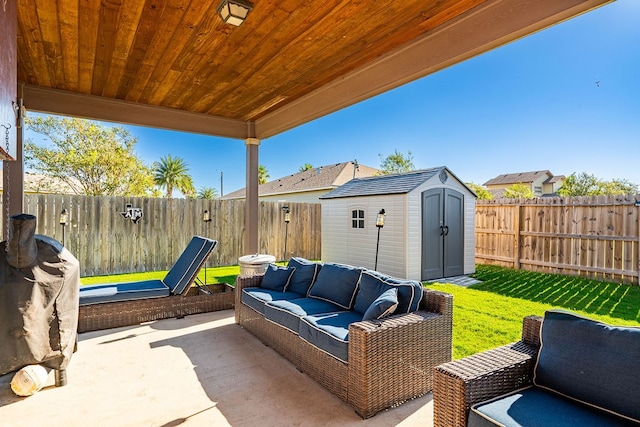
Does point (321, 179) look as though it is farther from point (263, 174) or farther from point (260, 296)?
point (263, 174)

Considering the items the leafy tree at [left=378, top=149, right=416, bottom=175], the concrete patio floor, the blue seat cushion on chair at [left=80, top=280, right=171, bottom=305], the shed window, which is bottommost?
the concrete patio floor

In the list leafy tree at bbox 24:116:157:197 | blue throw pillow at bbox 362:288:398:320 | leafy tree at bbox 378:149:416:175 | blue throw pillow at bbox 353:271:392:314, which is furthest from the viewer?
leafy tree at bbox 378:149:416:175

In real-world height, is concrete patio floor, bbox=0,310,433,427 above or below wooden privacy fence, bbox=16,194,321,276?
below

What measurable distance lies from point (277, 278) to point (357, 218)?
173 inches

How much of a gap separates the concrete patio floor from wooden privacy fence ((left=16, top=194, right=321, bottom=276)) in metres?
4.07

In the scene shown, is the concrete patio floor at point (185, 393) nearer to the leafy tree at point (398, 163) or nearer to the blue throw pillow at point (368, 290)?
the blue throw pillow at point (368, 290)

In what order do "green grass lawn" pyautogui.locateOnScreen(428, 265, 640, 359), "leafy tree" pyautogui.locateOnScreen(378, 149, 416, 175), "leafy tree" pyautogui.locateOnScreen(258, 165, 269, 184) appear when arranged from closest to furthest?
"green grass lawn" pyautogui.locateOnScreen(428, 265, 640, 359)
"leafy tree" pyautogui.locateOnScreen(378, 149, 416, 175)
"leafy tree" pyautogui.locateOnScreen(258, 165, 269, 184)

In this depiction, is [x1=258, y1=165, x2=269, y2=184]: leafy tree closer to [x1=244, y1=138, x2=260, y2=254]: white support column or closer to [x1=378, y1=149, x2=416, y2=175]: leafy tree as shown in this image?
[x1=378, y1=149, x2=416, y2=175]: leafy tree

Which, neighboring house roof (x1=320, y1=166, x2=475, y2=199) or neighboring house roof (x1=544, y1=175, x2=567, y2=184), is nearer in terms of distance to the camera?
neighboring house roof (x1=320, y1=166, x2=475, y2=199)

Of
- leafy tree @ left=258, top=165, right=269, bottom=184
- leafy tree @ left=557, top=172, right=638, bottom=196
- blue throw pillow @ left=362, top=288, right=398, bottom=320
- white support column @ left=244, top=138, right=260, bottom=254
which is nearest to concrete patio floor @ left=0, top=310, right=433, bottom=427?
blue throw pillow @ left=362, top=288, right=398, bottom=320

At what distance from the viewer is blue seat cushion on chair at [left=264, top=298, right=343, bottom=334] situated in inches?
118

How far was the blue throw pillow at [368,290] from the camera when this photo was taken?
2.88m

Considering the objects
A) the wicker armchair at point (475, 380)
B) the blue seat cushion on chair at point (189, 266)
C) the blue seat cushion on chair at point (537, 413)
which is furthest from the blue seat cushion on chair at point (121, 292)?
the blue seat cushion on chair at point (537, 413)

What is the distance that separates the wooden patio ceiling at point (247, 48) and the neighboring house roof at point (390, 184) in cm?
319
